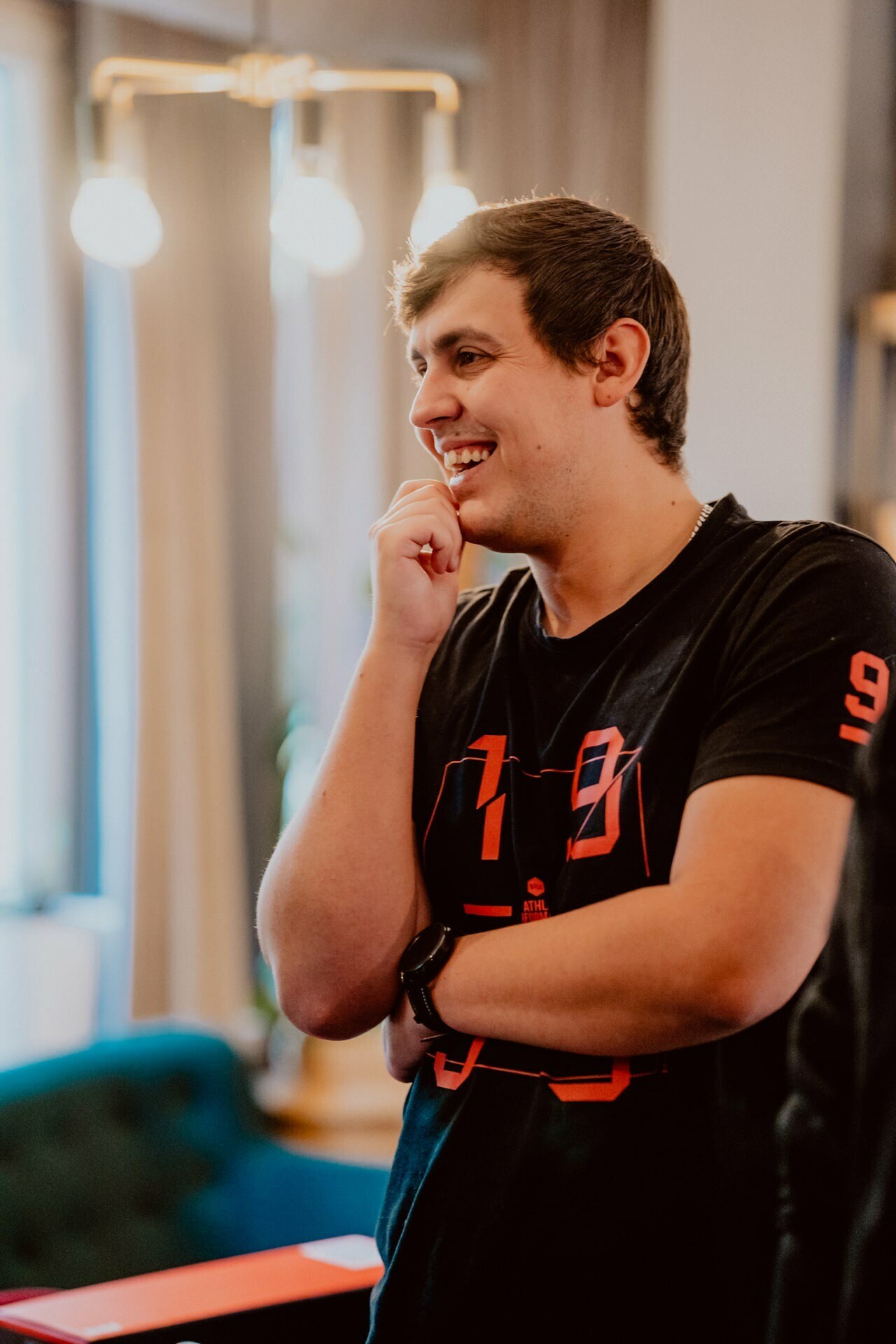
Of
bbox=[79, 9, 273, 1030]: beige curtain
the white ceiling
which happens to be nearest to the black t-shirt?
bbox=[79, 9, 273, 1030]: beige curtain

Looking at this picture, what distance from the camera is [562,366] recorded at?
143 cm

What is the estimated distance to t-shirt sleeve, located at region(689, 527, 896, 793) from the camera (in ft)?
3.88

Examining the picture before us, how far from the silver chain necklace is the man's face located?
0.35 feet

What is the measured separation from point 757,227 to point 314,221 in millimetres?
1542

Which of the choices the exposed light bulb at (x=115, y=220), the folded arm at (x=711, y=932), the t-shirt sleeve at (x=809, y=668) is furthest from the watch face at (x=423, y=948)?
the exposed light bulb at (x=115, y=220)

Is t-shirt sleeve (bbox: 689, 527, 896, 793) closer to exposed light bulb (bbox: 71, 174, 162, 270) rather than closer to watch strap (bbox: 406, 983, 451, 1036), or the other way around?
watch strap (bbox: 406, 983, 451, 1036)

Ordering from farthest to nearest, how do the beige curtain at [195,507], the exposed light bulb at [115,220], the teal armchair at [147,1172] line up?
1. the beige curtain at [195,507]
2. the exposed light bulb at [115,220]
3. the teal armchair at [147,1172]

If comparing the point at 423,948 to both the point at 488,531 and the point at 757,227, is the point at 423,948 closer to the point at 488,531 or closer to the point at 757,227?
the point at 488,531

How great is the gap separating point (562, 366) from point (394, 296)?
0.87ft

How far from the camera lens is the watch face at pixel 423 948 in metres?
1.34

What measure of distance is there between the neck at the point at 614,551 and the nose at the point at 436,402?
0.57ft

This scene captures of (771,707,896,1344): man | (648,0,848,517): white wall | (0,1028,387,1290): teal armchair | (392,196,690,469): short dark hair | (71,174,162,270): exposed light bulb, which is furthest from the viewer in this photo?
(648,0,848,517): white wall

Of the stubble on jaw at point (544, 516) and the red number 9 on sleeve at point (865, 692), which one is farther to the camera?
the stubble on jaw at point (544, 516)

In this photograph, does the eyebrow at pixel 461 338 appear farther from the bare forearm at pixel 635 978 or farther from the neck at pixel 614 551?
the bare forearm at pixel 635 978
